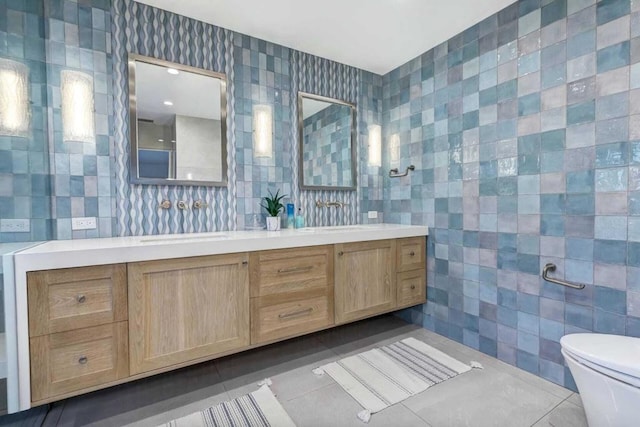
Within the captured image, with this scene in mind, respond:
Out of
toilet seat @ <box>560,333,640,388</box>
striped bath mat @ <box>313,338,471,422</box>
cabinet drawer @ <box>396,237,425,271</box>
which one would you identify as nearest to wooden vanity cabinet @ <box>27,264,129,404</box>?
striped bath mat @ <box>313,338,471,422</box>

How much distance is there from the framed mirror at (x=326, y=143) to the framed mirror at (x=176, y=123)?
27.9 inches

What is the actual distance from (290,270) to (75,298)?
109cm

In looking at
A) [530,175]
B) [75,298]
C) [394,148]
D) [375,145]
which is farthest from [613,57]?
[75,298]

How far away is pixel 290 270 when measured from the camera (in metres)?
1.96

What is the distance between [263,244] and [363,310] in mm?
982

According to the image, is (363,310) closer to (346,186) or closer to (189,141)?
(346,186)

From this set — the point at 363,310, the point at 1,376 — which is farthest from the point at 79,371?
the point at 363,310

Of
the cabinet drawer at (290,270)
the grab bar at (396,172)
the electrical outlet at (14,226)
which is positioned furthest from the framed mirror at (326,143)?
the electrical outlet at (14,226)

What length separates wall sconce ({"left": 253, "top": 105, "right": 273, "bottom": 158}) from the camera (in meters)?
2.44

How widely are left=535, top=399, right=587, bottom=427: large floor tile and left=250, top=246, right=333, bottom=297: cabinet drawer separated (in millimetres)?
1351

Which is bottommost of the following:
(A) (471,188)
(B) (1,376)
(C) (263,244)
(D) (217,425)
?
(D) (217,425)

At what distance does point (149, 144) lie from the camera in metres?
2.04

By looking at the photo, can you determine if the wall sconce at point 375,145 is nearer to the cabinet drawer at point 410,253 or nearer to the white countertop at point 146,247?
the cabinet drawer at point 410,253

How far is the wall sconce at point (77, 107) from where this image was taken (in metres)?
1.81
